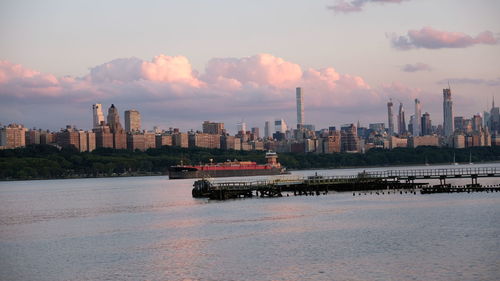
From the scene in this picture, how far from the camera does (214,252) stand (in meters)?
56.6

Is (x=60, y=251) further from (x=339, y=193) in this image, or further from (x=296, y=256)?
(x=339, y=193)

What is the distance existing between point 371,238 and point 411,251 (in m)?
7.77

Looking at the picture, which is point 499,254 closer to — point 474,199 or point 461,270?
point 461,270

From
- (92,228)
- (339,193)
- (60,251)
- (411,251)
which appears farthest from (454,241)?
(339,193)

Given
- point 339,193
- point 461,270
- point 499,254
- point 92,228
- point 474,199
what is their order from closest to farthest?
point 461,270, point 499,254, point 92,228, point 474,199, point 339,193

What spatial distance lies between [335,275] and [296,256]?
7210 millimetres

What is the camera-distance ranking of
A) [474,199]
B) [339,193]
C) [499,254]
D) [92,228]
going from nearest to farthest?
[499,254] < [92,228] < [474,199] < [339,193]

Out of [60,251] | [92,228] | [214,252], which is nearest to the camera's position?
[214,252]

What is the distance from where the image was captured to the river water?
48.2 m

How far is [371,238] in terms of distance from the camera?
60750 mm

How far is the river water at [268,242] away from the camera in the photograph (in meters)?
48.2

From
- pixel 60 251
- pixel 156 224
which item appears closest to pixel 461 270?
pixel 60 251

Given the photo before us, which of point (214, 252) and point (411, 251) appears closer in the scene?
point (411, 251)

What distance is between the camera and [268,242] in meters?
60.6
